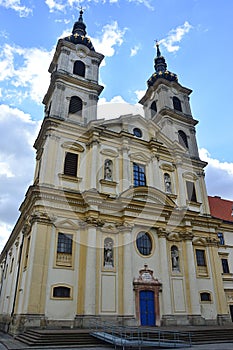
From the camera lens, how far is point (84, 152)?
21766mm

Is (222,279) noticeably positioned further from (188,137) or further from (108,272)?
(188,137)

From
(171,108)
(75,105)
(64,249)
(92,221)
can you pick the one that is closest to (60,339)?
(64,249)

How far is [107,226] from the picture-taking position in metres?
19.2

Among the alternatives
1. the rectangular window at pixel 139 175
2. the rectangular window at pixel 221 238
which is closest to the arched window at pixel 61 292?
the rectangular window at pixel 139 175

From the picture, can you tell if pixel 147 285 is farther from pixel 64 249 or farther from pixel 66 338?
pixel 66 338

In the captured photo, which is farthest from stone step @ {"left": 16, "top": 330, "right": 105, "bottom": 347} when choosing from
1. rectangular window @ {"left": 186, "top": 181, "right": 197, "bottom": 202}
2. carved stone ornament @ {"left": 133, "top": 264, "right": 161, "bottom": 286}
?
rectangular window @ {"left": 186, "top": 181, "right": 197, "bottom": 202}

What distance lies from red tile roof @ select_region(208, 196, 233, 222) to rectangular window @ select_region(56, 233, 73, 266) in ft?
50.8

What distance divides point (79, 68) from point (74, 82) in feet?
9.05

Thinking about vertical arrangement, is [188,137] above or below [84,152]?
above

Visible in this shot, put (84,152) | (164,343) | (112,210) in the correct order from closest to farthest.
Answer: (164,343)
(112,210)
(84,152)

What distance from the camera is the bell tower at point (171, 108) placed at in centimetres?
2834

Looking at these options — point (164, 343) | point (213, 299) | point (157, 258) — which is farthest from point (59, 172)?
point (213, 299)

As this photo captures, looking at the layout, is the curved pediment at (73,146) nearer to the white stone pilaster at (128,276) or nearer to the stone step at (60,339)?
the white stone pilaster at (128,276)

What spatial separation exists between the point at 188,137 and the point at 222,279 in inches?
533
